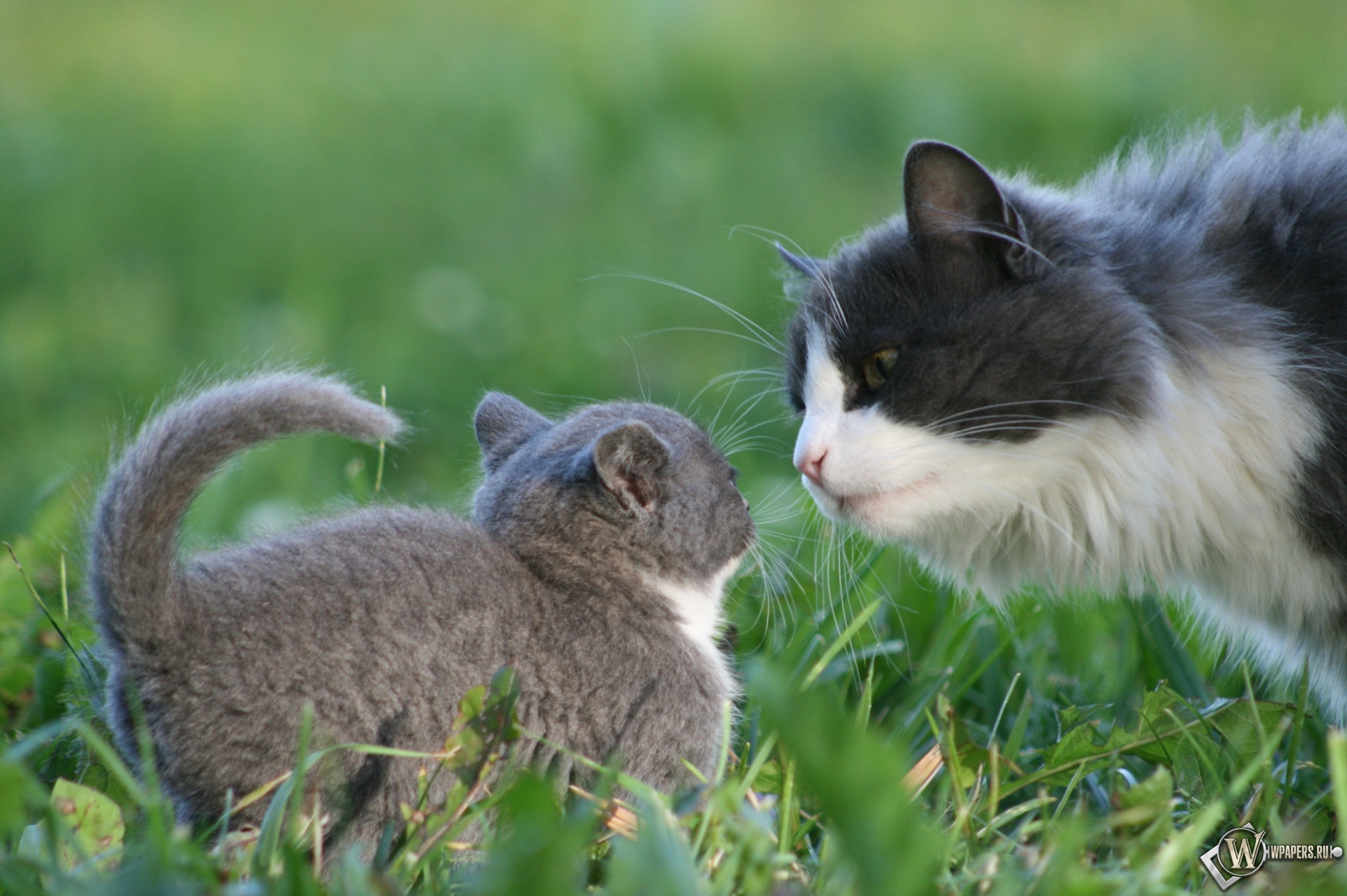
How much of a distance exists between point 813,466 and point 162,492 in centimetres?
109

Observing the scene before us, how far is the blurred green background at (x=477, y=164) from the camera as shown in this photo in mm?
4996

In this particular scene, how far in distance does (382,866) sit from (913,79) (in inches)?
250

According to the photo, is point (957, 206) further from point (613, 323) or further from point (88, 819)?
point (613, 323)

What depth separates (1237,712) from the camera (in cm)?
218

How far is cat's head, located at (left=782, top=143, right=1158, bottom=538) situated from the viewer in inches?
84.7

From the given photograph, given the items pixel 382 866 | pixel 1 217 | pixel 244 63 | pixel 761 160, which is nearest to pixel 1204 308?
pixel 382 866

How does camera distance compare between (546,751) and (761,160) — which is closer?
(546,751)

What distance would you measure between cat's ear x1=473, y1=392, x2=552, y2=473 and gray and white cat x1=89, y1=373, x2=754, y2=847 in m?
0.15

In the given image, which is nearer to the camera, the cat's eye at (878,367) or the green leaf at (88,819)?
the green leaf at (88,819)

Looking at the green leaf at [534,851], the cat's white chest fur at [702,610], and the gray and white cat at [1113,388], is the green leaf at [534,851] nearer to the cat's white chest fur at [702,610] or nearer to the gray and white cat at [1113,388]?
the cat's white chest fur at [702,610]

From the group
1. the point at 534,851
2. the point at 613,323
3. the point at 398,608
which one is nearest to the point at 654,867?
the point at 534,851

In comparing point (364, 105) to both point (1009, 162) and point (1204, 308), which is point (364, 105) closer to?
point (1009, 162)

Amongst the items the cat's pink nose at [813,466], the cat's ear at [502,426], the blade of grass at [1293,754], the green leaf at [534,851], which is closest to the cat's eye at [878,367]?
the cat's pink nose at [813,466]

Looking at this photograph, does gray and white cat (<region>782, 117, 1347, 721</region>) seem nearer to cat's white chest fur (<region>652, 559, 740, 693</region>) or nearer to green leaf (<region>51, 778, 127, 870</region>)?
cat's white chest fur (<region>652, 559, 740, 693</region>)
